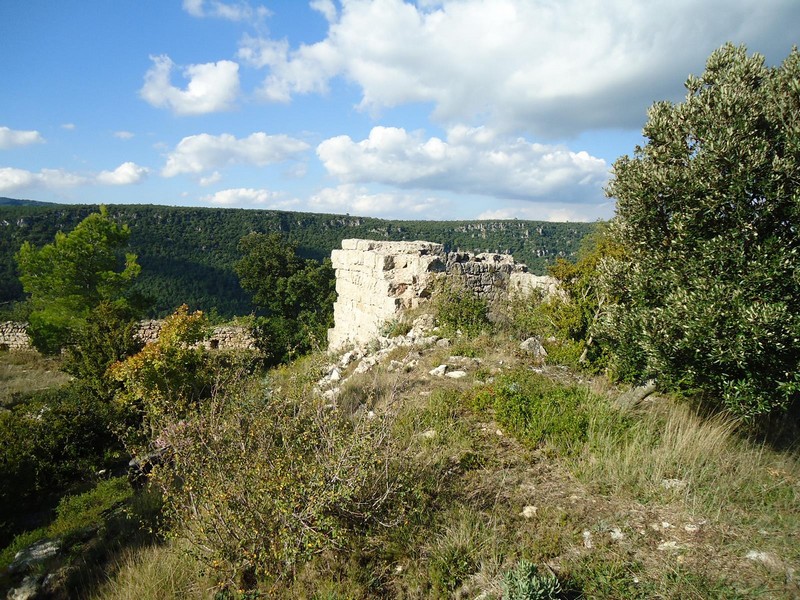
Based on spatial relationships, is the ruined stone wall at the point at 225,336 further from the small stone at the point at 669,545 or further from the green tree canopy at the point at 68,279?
the small stone at the point at 669,545

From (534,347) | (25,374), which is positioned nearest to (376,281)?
(534,347)

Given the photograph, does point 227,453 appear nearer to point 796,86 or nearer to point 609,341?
point 609,341

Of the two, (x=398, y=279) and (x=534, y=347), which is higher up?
(x=398, y=279)

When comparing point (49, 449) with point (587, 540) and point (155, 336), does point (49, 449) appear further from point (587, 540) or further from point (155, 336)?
point (155, 336)

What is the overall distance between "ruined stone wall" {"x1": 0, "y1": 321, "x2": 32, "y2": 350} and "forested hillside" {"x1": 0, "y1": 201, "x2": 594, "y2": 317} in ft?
56.5

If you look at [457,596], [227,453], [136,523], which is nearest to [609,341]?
[457,596]

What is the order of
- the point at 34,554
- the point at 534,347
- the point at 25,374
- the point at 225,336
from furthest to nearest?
the point at 225,336
the point at 25,374
the point at 534,347
the point at 34,554

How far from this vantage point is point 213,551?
322 cm

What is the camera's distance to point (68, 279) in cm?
1686

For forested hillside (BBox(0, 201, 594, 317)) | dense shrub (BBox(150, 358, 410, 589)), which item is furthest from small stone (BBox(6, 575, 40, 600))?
forested hillside (BBox(0, 201, 594, 317))

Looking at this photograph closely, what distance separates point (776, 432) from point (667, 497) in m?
2.30

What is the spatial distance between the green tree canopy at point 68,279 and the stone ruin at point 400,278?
9607mm

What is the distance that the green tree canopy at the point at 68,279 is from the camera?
1661 cm

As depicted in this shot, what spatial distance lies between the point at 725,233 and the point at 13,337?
28436 mm
